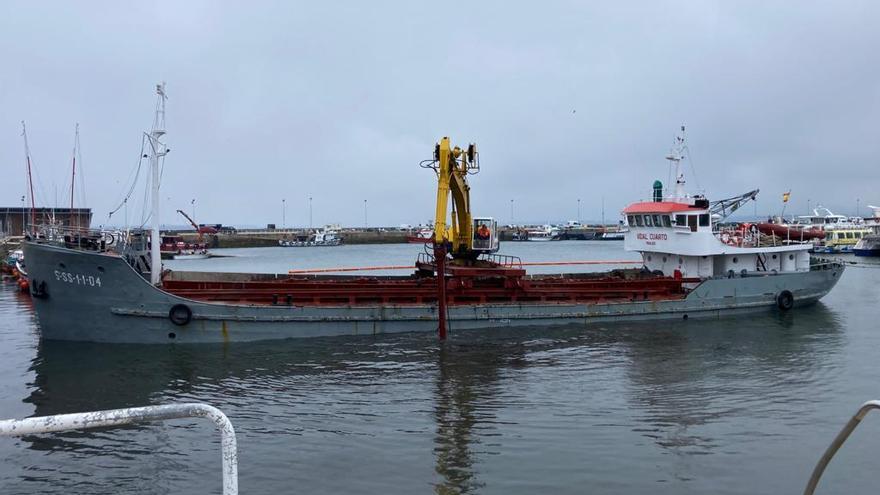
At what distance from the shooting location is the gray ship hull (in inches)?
693

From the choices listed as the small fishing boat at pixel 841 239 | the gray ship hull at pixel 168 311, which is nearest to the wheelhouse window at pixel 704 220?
the gray ship hull at pixel 168 311

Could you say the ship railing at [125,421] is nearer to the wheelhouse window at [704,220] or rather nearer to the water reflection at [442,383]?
the water reflection at [442,383]

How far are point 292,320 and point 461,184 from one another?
7.71 meters

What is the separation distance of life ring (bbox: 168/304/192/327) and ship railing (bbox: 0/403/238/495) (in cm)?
1555

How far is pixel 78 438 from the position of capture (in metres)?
11.2

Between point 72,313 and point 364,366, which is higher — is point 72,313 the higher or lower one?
the higher one

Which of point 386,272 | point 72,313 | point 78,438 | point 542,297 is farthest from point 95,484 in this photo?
point 386,272

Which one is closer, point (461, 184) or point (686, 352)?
point (686, 352)

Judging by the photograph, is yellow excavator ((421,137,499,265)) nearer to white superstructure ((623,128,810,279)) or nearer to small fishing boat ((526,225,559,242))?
white superstructure ((623,128,810,279))

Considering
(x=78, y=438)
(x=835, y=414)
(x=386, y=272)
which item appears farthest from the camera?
(x=386, y=272)

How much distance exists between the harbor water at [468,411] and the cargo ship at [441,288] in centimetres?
64

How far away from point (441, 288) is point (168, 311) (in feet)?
26.0

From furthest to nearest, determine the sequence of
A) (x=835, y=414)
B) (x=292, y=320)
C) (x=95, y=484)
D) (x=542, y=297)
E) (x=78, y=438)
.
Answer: (x=542, y=297)
(x=292, y=320)
(x=835, y=414)
(x=78, y=438)
(x=95, y=484)

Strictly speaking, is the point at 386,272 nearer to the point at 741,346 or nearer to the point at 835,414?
the point at 741,346
